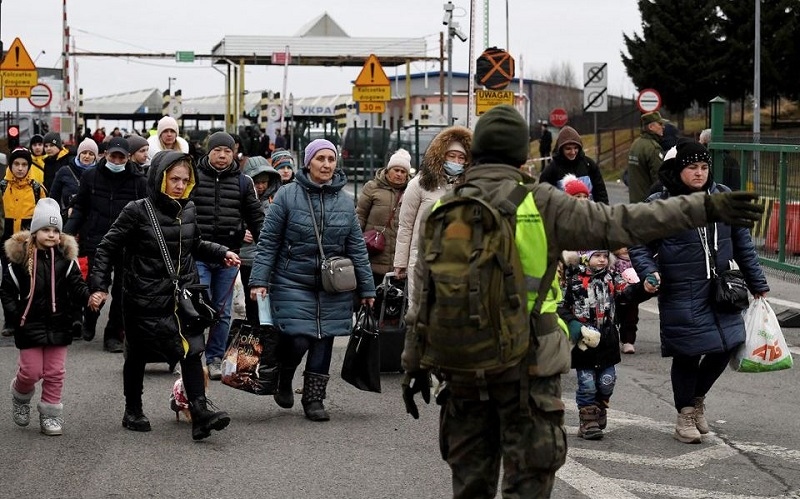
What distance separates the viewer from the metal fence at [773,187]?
1325 centimetres

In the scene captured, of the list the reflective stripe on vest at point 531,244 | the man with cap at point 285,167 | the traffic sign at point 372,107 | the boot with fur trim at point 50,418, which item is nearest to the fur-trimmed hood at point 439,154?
the boot with fur trim at point 50,418

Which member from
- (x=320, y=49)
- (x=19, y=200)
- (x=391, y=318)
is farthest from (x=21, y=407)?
(x=320, y=49)

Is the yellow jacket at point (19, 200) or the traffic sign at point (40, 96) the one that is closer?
the yellow jacket at point (19, 200)

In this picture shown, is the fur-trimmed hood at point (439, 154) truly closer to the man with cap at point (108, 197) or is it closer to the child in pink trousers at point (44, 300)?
the child in pink trousers at point (44, 300)

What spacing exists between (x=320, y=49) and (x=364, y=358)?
171 ft

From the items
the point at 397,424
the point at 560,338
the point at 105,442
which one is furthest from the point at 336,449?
the point at 560,338

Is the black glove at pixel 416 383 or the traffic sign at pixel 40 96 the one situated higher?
the traffic sign at pixel 40 96

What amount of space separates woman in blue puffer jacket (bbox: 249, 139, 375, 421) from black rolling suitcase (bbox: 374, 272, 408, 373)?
1258 mm

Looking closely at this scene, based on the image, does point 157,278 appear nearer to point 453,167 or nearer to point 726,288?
point 453,167

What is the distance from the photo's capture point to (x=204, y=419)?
329 inches

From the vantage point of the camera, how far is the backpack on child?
16.1 ft

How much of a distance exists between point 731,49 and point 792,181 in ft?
137

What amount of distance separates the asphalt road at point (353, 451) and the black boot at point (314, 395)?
0.27ft

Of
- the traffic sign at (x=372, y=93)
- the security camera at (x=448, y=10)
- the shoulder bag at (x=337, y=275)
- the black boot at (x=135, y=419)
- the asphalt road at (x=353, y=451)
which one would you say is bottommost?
the asphalt road at (x=353, y=451)
